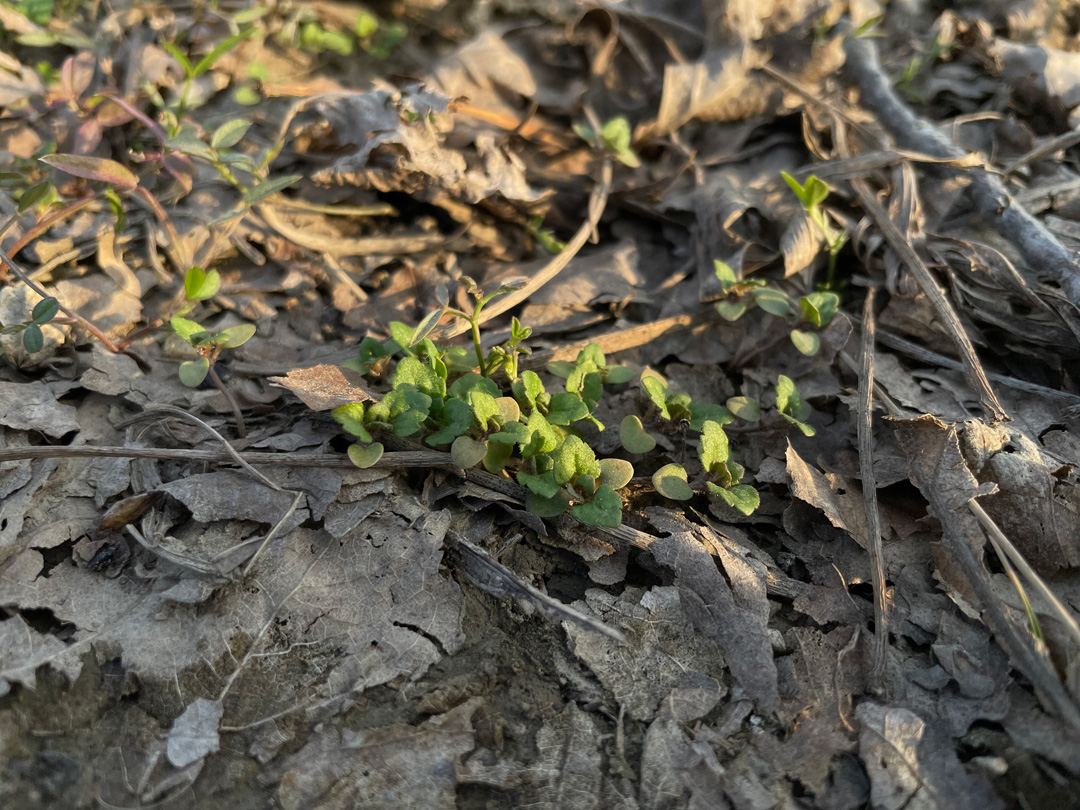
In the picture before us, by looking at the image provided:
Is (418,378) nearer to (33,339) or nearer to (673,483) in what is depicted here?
(673,483)

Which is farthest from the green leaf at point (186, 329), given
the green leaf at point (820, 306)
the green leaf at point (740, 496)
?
the green leaf at point (820, 306)

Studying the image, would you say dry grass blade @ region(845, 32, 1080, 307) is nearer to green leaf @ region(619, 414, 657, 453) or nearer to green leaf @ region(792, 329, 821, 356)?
green leaf @ region(792, 329, 821, 356)

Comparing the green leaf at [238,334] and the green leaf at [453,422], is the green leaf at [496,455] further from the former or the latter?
the green leaf at [238,334]

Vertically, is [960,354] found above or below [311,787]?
above

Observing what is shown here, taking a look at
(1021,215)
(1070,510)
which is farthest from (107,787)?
(1021,215)

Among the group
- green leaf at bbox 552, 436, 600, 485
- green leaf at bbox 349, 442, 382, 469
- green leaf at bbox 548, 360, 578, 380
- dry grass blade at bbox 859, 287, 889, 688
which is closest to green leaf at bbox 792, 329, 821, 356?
dry grass blade at bbox 859, 287, 889, 688

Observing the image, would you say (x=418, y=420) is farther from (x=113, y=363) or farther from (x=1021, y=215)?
(x=1021, y=215)

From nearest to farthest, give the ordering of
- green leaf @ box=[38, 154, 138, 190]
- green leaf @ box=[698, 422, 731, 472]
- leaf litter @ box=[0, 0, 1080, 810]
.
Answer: leaf litter @ box=[0, 0, 1080, 810]
green leaf @ box=[698, 422, 731, 472]
green leaf @ box=[38, 154, 138, 190]
